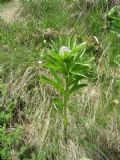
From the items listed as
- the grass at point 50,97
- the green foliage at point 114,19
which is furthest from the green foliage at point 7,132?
the green foliage at point 114,19

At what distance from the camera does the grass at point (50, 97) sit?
338 cm

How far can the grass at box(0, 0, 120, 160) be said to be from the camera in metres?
3.38

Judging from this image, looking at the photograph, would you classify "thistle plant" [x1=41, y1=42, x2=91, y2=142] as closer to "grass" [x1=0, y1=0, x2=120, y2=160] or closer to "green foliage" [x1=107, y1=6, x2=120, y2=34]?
"grass" [x1=0, y1=0, x2=120, y2=160]

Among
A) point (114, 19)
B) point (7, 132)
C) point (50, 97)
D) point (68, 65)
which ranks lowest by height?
point (7, 132)

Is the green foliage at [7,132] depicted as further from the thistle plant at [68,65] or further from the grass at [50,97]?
the thistle plant at [68,65]

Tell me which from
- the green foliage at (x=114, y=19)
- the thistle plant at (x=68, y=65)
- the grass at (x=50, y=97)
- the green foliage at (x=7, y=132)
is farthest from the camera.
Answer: the green foliage at (x=114, y=19)

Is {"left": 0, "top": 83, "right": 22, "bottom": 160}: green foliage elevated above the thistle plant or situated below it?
below

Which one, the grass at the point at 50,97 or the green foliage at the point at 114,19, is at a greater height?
the green foliage at the point at 114,19

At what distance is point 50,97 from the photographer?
3.61 meters

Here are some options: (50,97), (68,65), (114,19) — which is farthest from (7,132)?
(114,19)

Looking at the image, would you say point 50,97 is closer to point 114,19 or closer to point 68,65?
point 68,65

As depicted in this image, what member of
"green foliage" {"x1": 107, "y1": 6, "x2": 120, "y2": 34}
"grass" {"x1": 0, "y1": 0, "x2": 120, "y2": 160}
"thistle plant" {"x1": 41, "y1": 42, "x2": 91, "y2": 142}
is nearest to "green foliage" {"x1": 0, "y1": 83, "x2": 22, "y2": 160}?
"grass" {"x1": 0, "y1": 0, "x2": 120, "y2": 160}

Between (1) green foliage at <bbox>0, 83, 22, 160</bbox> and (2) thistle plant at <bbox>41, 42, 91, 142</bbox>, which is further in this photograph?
(1) green foliage at <bbox>0, 83, 22, 160</bbox>

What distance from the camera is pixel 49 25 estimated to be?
13.9ft
